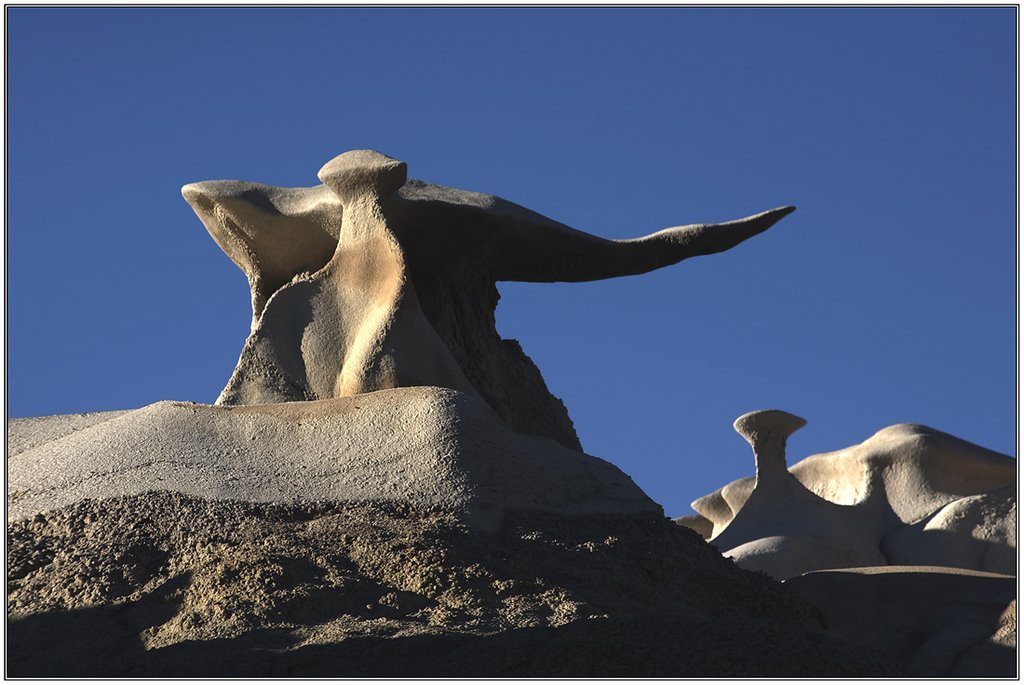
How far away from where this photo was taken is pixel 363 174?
35.6 ft

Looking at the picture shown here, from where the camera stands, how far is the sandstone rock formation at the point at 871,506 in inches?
577

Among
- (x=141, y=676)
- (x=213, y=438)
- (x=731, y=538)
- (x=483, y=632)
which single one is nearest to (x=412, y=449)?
(x=213, y=438)

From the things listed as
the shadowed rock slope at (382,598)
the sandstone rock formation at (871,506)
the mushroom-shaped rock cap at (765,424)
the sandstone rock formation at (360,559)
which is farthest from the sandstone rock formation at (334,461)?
the mushroom-shaped rock cap at (765,424)

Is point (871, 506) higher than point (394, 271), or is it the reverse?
point (394, 271)

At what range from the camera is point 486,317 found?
12.0 meters

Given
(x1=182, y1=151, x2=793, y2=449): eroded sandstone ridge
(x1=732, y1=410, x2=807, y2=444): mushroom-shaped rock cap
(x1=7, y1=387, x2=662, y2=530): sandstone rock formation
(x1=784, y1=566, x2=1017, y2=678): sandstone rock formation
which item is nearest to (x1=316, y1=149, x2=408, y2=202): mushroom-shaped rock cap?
(x1=182, y1=151, x2=793, y2=449): eroded sandstone ridge

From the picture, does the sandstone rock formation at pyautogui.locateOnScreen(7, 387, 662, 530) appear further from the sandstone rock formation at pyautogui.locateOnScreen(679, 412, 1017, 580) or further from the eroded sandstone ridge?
the sandstone rock formation at pyautogui.locateOnScreen(679, 412, 1017, 580)

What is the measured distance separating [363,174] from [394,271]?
60cm

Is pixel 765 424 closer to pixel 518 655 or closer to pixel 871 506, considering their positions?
pixel 871 506

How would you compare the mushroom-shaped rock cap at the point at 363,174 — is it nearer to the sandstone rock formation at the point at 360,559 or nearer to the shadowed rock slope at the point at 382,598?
the sandstone rock formation at the point at 360,559

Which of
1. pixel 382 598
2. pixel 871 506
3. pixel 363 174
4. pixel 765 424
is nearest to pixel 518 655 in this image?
pixel 382 598

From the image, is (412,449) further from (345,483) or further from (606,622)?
(606,622)

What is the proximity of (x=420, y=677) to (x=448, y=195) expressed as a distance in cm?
503

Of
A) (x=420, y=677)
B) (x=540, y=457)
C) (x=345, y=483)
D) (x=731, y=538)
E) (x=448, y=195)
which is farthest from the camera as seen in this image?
(x=731, y=538)
